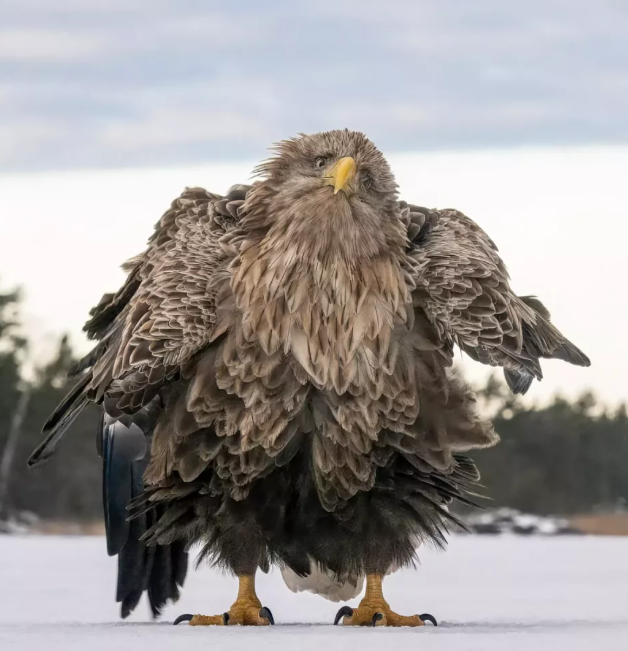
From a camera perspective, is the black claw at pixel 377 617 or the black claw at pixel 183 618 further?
the black claw at pixel 183 618

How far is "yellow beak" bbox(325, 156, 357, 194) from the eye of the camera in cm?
634

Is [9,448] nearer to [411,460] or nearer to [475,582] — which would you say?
[475,582]

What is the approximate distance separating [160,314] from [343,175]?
4.00ft

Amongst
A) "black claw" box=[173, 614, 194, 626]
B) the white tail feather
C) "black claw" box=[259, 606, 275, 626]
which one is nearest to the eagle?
"black claw" box=[259, 606, 275, 626]

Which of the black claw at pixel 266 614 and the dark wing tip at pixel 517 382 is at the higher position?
the dark wing tip at pixel 517 382

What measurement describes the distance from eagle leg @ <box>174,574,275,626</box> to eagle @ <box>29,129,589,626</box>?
0.01 metres

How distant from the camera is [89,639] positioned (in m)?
5.76

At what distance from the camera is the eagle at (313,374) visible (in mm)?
6473

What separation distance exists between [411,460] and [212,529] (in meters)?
1.13

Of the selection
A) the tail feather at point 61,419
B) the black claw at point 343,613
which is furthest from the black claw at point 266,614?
the tail feather at point 61,419

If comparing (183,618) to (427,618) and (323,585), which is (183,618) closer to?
(323,585)

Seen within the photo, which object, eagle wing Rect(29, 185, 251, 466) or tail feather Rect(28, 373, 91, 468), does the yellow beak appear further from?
tail feather Rect(28, 373, 91, 468)

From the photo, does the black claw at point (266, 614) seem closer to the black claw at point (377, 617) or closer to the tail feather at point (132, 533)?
the black claw at point (377, 617)

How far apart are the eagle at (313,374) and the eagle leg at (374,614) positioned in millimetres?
10
